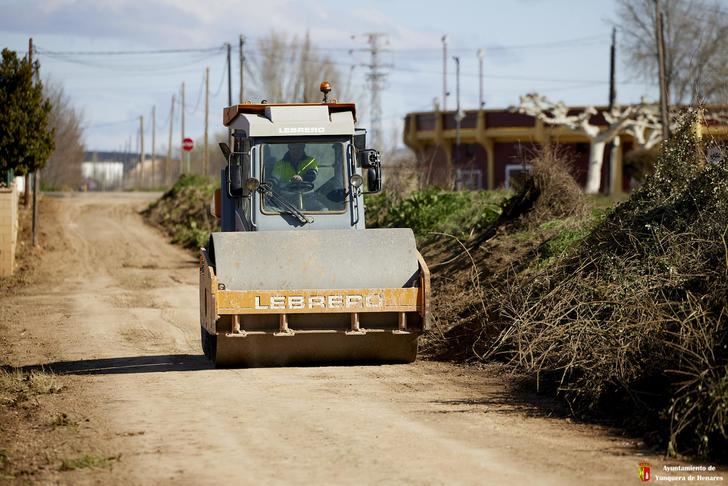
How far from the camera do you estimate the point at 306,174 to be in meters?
13.8

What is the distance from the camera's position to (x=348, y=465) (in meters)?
7.98

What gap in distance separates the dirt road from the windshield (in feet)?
6.91

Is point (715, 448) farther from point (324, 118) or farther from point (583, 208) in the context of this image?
point (583, 208)

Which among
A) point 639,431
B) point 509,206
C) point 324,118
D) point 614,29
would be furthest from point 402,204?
point 614,29

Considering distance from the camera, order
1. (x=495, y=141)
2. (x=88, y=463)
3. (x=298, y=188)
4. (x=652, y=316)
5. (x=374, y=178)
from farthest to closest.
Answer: (x=495, y=141)
(x=298, y=188)
(x=374, y=178)
(x=652, y=316)
(x=88, y=463)

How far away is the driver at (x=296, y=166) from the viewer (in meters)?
13.8

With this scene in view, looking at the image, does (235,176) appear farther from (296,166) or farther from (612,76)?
(612,76)

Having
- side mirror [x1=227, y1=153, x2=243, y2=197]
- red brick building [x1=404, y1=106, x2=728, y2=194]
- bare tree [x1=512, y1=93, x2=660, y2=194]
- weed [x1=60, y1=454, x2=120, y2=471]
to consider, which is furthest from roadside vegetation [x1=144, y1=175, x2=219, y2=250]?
weed [x1=60, y1=454, x2=120, y2=471]

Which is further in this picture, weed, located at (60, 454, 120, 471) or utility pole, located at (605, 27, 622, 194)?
utility pole, located at (605, 27, 622, 194)

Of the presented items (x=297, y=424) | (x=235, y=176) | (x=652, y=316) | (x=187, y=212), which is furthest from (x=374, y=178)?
(x=187, y=212)

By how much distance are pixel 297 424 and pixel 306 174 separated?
16.1ft

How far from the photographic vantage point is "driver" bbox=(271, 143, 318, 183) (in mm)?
13773

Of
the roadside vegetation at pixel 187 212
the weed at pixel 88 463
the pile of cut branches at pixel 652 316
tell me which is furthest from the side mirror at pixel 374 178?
the roadside vegetation at pixel 187 212

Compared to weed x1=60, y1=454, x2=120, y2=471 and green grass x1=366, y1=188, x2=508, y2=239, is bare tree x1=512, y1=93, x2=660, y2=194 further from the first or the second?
weed x1=60, y1=454, x2=120, y2=471
